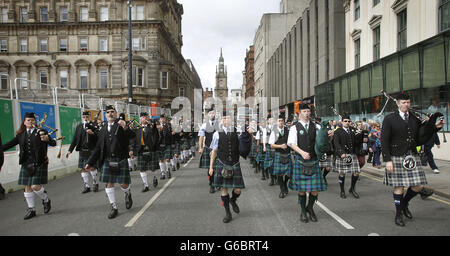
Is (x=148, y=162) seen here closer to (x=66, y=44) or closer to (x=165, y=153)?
(x=165, y=153)

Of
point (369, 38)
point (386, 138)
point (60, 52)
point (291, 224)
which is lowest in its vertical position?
point (291, 224)

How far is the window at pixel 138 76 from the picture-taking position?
37094mm

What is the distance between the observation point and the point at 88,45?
128ft

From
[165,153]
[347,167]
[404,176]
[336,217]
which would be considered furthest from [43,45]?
[404,176]

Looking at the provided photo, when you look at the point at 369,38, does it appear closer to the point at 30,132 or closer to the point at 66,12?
the point at 30,132

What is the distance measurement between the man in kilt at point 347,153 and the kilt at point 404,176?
2.03m

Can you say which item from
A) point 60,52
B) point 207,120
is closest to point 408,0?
point 207,120

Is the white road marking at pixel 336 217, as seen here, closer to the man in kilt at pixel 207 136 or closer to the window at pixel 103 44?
the man in kilt at pixel 207 136

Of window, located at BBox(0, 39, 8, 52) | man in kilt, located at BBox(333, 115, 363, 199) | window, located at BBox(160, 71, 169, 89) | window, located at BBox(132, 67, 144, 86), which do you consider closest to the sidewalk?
man in kilt, located at BBox(333, 115, 363, 199)

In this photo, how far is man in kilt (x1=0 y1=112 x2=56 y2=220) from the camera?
226 inches

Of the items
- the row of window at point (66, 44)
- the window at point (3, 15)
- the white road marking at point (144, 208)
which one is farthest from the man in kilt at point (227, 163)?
the window at point (3, 15)

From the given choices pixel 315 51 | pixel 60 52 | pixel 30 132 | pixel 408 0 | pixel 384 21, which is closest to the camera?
pixel 30 132
